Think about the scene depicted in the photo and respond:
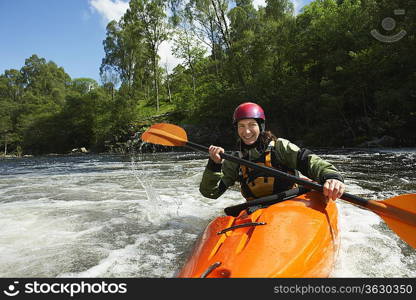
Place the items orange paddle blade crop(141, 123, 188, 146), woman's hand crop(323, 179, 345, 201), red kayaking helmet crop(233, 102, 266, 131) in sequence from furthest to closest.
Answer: orange paddle blade crop(141, 123, 188, 146), red kayaking helmet crop(233, 102, 266, 131), woman's hand crop(323, 179, 345, 201)

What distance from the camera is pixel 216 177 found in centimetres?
286

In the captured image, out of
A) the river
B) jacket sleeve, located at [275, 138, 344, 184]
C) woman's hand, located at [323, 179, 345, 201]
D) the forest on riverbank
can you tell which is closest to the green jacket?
jacket sleeve, located at [275, 138, 344, 184]

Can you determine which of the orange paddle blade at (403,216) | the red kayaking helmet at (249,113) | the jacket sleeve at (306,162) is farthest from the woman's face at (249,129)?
the orange paddle blade at (403,216)

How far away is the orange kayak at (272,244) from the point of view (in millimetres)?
1558

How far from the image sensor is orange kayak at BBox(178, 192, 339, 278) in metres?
1.56

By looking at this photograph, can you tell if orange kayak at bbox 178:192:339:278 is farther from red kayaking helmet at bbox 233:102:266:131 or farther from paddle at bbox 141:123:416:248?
red kayaking helmet at bbox 233:102:266:131

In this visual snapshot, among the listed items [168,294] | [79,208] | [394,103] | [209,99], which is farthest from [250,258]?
[209,99]

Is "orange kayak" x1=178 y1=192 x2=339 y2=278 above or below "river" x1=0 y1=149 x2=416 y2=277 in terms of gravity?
above

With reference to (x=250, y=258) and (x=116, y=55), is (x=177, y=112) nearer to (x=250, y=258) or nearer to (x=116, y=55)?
(x=116, y=55)

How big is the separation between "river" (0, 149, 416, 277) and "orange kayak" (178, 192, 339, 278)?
14.5 inches

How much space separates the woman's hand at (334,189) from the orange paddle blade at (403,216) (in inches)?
17.6

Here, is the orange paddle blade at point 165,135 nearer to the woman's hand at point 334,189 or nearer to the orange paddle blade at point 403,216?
the woman's hand at point 334,189

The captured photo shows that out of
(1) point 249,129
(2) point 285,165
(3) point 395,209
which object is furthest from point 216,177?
(3) point 395,209

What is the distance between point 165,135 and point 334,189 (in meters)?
2.42
